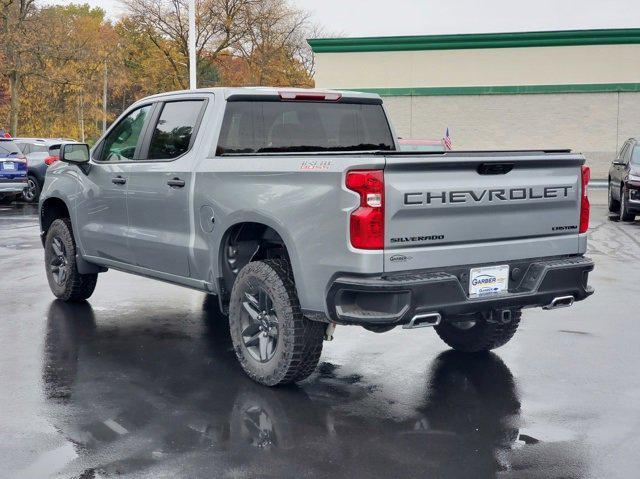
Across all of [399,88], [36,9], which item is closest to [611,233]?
[399,88]

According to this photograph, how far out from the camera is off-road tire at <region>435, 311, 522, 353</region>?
6625 mm

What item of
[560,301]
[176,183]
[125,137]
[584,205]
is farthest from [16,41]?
[560,301]

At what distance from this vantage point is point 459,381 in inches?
238

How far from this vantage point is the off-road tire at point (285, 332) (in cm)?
557

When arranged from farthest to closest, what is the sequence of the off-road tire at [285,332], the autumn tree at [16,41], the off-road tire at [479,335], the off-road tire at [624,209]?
the autumn tree at [16,41] < the off-road tire at [624,209] < the off-road tire at [479,335] < the off-road tire at [285,332]

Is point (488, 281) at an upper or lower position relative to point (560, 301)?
upper

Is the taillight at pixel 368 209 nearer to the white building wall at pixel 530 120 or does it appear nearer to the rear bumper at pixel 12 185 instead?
the rear bumper at pixel 12 185

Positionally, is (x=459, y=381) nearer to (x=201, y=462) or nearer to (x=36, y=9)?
(x=201, y=462)

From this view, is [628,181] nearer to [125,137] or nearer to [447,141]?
[125,137]

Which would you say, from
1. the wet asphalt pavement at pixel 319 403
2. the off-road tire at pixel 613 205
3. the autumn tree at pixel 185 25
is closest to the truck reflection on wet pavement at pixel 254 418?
the wet asphalt pavement at pixel 319 403

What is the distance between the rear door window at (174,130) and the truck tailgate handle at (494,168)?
2320mm

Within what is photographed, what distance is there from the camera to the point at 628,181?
17.8 metres

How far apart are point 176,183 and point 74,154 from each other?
168cm

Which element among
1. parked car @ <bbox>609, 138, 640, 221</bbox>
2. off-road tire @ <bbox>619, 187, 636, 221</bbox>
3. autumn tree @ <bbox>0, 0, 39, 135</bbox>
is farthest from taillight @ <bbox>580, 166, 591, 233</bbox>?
autumn tree @ <bbox>0, 0, 39, 135</bbox>
